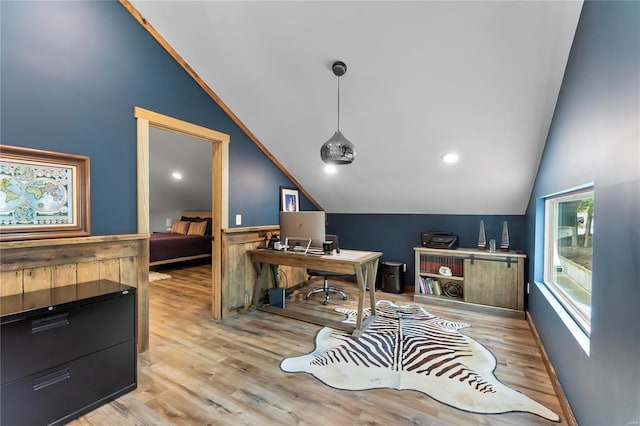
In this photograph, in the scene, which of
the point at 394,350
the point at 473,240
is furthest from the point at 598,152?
the point at 473,240

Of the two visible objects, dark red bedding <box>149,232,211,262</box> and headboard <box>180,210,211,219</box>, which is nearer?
dark red bedding <box>149,232,211,262</box>

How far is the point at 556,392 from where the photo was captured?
1.94 meters

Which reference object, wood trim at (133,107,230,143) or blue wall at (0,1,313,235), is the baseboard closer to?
blue wall at (0,1,313,235)

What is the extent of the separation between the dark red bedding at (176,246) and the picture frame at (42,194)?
3.79 meters

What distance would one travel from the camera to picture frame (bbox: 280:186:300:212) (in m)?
4.13

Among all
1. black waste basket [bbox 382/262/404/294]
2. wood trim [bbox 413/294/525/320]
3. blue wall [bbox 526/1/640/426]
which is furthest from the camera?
black waste basket [bbox 382/262/404/294]

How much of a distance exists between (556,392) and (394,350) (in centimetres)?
111

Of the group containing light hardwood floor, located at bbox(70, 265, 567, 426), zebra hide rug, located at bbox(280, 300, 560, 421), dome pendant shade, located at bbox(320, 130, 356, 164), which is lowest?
light hardwood floor, located at bbox(70, 265, 567, 426)

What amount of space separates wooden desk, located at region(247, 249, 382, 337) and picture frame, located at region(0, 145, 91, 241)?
1.75 meters

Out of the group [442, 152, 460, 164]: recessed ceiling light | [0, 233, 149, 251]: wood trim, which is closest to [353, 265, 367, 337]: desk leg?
[442, 152, 460, 164]: recessed ceiling light

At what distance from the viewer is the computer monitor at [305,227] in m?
3.20

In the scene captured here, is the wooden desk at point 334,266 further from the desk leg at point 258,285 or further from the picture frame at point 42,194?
the picture frame at point 42,194

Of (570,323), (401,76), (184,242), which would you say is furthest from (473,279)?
(184,242)

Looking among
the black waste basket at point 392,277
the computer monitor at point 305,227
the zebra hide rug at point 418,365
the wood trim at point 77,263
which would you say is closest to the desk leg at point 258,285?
the computer monitor at point 305,227
